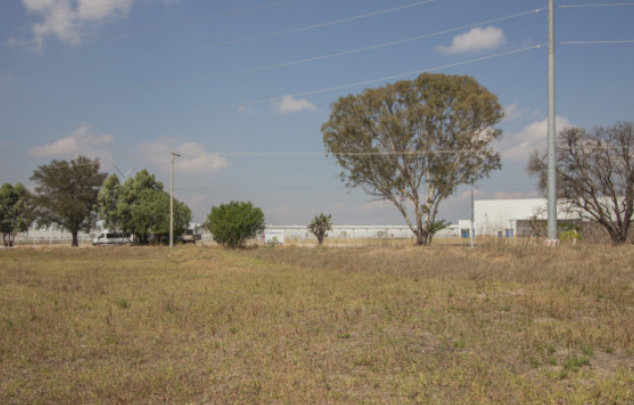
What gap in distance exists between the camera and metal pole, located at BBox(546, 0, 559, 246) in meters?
23.7

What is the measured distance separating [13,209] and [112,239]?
15.9 metres

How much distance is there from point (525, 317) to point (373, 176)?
36996mm

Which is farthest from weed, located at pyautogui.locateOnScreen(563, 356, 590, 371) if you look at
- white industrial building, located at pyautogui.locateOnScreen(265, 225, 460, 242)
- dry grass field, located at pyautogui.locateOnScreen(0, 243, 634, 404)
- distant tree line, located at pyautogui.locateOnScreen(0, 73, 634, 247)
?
white industrial building, located at pyautogui.locateOnScreen(265, 225, 460, 242)

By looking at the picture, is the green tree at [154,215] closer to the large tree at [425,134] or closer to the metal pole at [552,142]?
the large tree at [425,134]

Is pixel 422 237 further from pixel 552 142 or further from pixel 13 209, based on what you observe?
pixel 13 209

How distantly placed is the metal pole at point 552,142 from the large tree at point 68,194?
200 ft

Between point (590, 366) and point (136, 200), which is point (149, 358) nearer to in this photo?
point (590, 366)

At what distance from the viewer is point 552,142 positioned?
23.9m

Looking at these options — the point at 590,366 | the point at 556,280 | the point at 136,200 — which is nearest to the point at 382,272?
the point at 556,280

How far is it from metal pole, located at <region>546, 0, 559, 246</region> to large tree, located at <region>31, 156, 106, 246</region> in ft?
200

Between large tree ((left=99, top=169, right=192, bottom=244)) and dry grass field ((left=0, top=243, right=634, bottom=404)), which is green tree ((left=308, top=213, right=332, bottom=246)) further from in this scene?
dry grass field ((left=0, top=243, right=634, bottom=404))

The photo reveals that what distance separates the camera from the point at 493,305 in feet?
37.2

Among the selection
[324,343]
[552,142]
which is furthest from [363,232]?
[324,343]

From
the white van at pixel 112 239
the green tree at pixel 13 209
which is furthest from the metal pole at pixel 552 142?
the green tree at pixel 13 209
